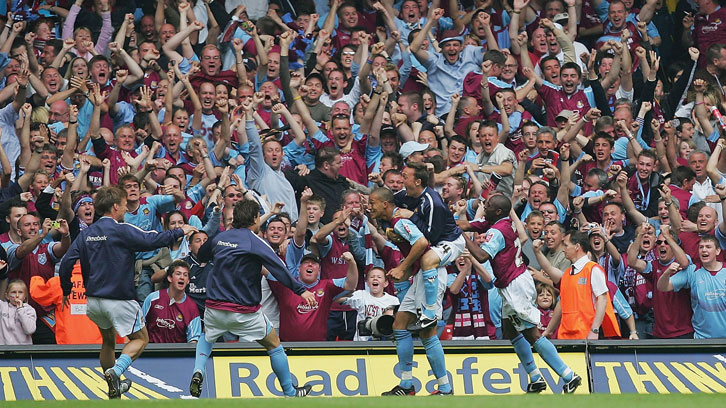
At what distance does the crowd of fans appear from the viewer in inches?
527

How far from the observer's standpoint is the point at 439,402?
9.32 m

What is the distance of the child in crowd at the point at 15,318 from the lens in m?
12.8

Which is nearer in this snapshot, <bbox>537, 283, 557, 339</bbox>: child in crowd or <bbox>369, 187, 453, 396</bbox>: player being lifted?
<bbox>369, 187, 453, 396</bbox>: player being lifted

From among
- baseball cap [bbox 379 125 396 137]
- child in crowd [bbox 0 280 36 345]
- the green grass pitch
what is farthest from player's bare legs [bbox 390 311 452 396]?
baseball cap [bbox 379 125 396 137]

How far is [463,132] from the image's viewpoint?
1659cm

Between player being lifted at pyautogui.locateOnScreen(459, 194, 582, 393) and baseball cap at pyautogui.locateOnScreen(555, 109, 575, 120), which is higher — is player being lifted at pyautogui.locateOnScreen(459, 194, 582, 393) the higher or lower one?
the lower one

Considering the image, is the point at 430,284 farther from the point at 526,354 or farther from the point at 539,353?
the point at 539,353

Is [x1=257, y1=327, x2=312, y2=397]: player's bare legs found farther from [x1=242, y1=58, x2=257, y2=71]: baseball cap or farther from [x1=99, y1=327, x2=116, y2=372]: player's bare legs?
[x1=242, y1=58, x2=257, y2=71]: baseball cap

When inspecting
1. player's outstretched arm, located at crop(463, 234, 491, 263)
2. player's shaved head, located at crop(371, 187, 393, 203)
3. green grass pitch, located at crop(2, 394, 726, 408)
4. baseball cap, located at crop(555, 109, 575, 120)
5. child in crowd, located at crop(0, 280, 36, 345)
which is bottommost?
green grass pitch, located at crop(2, 394, 726, 408)

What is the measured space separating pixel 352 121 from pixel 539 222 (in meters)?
3.55

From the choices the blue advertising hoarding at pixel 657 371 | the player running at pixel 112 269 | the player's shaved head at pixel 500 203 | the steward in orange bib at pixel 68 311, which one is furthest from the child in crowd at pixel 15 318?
the blue advertising hoarding at pixel 657 371

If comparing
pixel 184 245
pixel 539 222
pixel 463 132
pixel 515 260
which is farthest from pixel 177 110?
pixel 515 260

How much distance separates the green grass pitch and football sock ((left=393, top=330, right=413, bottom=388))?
1.02 metres

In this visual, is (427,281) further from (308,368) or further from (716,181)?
(716,181)
